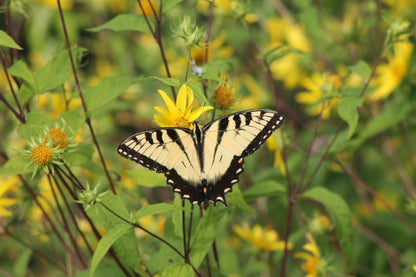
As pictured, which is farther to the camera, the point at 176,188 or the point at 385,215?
the point at 385,215

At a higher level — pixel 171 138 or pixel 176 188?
pixel 171 138

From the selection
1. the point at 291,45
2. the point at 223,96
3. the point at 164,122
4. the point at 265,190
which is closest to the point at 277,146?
the point at 265,190

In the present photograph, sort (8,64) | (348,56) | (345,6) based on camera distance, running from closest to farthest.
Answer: (8,64)
(348,56)
(345,6)

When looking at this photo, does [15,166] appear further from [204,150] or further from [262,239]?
[262,239]

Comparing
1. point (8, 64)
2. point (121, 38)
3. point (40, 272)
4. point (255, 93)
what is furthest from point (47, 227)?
point (121, 38)

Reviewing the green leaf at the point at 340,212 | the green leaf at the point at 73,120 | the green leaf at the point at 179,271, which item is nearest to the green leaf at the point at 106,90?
the green leaf at the point at 73,120

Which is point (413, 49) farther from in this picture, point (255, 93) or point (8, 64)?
point (8, 64)

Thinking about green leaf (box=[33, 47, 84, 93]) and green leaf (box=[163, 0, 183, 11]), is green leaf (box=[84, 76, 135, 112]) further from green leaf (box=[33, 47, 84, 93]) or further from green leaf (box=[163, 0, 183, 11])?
green leaf (box=[163, 0, 183, 11])

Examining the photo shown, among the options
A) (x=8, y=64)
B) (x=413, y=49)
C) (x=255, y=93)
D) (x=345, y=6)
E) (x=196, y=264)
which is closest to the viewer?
(x=196, y=264)
